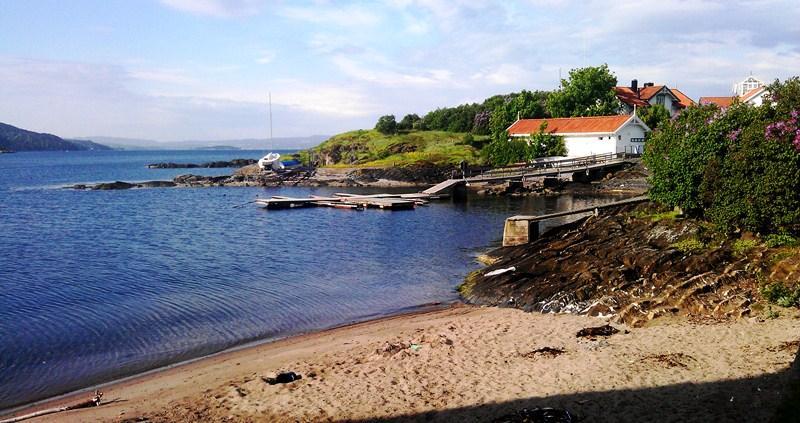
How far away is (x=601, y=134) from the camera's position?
67250mm

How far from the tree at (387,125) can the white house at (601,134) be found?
32.4 meters

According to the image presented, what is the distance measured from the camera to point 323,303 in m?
23.5

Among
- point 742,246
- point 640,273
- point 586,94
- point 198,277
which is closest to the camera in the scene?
point 640,273

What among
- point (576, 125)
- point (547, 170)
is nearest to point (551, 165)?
point (547, 170)

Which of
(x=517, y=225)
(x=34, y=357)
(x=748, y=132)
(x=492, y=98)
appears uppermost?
(x=492, y=98)

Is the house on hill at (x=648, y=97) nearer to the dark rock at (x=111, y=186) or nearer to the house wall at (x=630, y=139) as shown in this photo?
the house wall at (x=630, y=139)

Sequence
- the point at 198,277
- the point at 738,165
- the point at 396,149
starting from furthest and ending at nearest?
the point at 396,149, the point at 198,277, the point at 738,165

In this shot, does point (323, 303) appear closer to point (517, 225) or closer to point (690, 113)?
point (517, 225)

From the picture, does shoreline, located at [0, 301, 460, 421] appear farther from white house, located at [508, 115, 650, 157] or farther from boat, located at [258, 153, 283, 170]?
boat, located at [258, 153, 283, 170]

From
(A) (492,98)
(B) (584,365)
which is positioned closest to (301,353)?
(B) (584,365)

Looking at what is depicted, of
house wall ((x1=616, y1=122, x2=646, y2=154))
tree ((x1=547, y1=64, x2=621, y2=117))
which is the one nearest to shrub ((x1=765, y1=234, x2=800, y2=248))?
house wall ((x1=616, y1=122, x2=646, y2=154))

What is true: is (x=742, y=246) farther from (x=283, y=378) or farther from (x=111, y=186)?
(x=111, y=186)

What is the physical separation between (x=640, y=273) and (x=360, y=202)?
37.2m

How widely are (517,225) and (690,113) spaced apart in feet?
31.2
